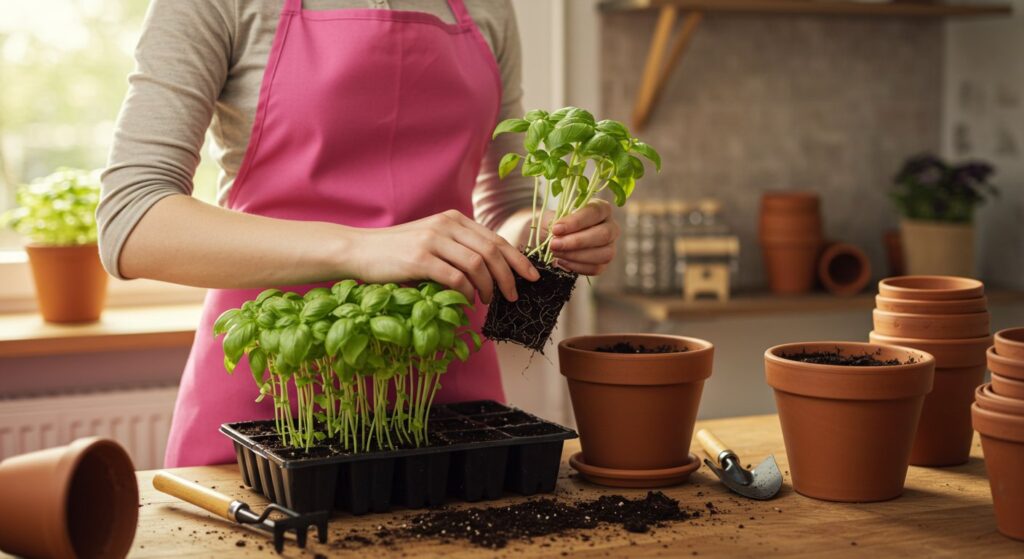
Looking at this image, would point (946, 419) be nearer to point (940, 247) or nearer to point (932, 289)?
point (932, 289)

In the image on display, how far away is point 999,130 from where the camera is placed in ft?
10.1

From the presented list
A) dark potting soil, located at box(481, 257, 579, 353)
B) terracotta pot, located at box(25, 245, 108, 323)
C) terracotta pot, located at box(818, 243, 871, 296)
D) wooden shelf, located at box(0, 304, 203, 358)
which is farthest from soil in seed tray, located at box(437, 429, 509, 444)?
terracotta pot, located at box(818, 243, 871, 296)

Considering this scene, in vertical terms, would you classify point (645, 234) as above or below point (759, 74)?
below

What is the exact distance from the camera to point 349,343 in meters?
1.04

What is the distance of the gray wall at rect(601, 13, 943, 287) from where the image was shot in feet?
9.74

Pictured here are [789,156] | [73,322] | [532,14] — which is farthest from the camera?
[789,156]

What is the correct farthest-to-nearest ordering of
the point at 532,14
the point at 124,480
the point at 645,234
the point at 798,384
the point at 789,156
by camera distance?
the point at 789,156 < the point at 645,234 < the point at 532,14 < the point at 798,384 < the point at 124,480

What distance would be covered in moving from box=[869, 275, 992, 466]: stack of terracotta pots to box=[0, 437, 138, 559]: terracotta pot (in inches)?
33.4

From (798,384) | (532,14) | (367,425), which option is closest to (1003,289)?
(532,14)

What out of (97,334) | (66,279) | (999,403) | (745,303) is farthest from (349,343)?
(745,303)

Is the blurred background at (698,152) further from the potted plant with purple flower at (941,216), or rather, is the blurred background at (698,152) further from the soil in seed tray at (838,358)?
the soil in seed tray at (838,358)

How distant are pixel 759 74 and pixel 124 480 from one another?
245 cm

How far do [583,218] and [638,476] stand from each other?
0.31m

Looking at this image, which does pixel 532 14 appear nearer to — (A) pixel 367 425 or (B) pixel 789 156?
(B) pixel 789 156
